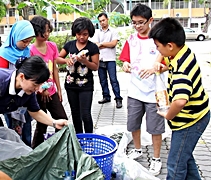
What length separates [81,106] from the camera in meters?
3.29

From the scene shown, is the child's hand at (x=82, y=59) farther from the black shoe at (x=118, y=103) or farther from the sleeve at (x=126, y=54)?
the black shoe at (x=118, y=103)

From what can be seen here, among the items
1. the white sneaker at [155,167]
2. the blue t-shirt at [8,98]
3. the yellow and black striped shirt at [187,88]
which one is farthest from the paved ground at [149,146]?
the blue t-shirt at [8,98]

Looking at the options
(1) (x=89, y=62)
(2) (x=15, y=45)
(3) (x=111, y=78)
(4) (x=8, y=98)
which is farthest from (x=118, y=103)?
(4) (x=8, y=98)

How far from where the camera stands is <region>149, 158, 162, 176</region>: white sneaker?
9.73ft

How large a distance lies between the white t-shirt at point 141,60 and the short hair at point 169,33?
72 centimetres

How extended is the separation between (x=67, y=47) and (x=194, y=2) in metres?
38.7

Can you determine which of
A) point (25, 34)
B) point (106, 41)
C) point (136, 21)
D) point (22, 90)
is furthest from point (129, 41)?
point (106, 41)

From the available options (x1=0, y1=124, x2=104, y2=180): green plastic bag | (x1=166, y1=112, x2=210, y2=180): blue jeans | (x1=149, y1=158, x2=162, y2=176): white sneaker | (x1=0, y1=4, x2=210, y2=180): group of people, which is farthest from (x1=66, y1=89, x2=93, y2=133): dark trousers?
(x1=166, y1=112, x2=210, y2=180): blue jeans

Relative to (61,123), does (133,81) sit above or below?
above

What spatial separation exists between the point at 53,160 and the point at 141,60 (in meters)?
1.24

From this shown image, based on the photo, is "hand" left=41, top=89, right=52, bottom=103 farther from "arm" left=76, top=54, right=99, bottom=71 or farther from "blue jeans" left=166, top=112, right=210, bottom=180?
"blue jeans" left=166, top=112, right=210, bottom=180

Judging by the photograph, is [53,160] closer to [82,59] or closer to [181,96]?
[181,96]

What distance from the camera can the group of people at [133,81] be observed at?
2.12m

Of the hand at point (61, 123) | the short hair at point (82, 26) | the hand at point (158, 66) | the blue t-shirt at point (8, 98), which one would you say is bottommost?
the hand at point (61, 123)
